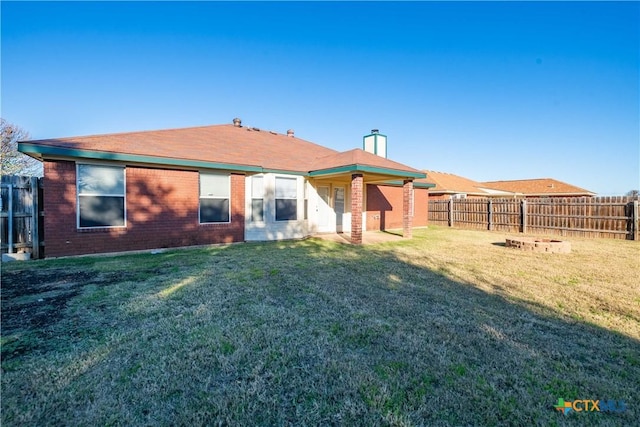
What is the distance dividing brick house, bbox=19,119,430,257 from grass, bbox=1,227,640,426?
207cm

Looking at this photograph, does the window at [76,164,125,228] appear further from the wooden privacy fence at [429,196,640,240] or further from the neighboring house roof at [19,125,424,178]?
the wooden privacy fence at [429,196,640,240]

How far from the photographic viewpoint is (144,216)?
8266mm

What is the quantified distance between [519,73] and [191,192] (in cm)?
1505

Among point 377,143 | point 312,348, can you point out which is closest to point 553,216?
point 377,143

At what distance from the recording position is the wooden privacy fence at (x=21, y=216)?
689 centimetres

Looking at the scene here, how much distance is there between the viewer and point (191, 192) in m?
9.06

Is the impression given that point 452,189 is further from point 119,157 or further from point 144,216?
point 119,157

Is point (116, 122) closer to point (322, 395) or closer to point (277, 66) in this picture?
point (277, 66)

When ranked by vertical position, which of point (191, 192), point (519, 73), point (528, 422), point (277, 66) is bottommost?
point (528, 422)

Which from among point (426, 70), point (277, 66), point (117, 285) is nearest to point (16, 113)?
point (277, 66)

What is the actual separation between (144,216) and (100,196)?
115cm

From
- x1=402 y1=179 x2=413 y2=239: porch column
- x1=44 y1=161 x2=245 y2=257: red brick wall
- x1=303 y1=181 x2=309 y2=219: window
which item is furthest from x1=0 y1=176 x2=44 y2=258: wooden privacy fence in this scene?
x1=402 y1=179 x2=413 y2=239: porch column

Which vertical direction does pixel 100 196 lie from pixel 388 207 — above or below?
above

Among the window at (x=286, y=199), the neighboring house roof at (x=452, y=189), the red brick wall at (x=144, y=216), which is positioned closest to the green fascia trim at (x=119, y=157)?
the red brick wall at (x=144, y=216)
